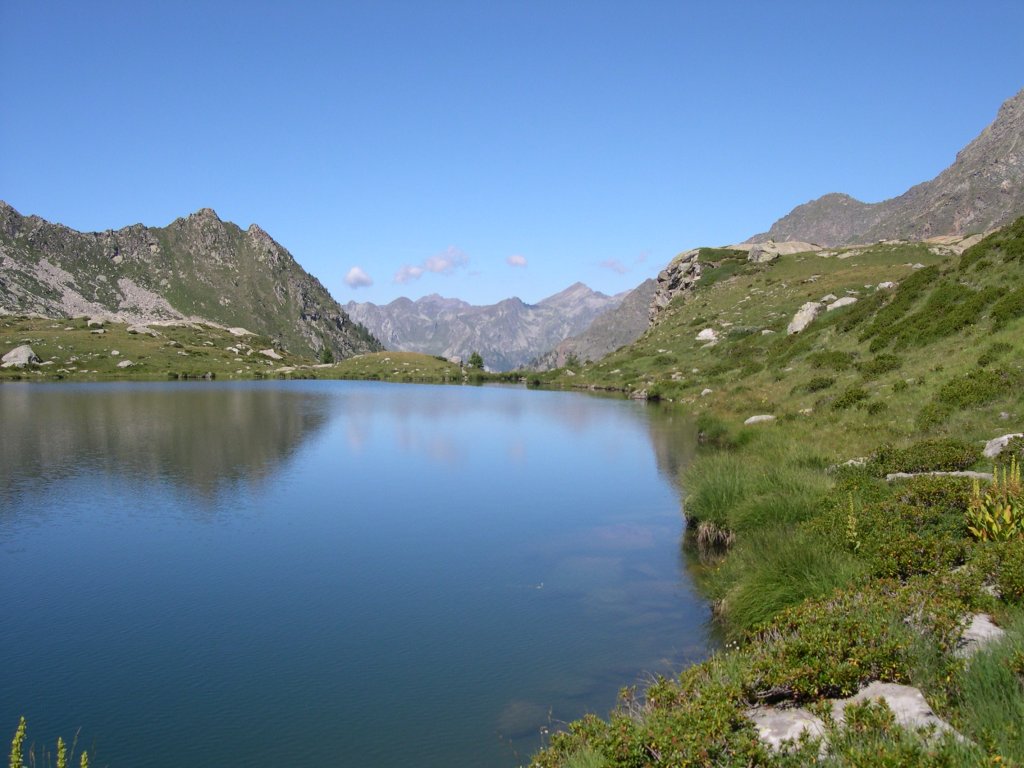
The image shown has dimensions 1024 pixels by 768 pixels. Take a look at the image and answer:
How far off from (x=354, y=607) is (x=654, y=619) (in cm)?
847

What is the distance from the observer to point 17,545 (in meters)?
24.0

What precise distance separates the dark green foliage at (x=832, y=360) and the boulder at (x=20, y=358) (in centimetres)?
13871

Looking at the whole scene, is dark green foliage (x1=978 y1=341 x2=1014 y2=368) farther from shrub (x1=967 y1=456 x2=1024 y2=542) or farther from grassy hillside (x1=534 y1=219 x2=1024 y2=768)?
shrub (x1=967 y1=456 x2=1024 y2=542)

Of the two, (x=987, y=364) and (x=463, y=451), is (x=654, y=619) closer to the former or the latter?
(x=987, y=364)

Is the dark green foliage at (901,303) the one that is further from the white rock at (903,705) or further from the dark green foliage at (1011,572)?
the white rock at (903,705)

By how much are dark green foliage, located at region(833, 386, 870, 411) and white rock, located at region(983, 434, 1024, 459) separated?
13833mm

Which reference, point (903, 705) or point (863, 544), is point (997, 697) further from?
point (863, 544)

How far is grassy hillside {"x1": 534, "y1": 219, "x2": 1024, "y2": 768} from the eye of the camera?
8.60 metres

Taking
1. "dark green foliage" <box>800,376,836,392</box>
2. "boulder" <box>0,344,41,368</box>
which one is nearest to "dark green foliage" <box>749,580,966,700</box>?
"dark green foliage" <box>800,376,836,392</box>

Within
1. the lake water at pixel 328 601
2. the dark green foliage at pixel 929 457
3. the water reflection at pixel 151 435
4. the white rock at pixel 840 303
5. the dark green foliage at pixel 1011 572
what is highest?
the white rock at pixel 840 303

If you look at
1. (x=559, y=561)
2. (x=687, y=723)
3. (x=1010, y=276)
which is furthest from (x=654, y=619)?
(x=1010, y=276)

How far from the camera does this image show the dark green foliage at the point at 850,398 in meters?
36.2

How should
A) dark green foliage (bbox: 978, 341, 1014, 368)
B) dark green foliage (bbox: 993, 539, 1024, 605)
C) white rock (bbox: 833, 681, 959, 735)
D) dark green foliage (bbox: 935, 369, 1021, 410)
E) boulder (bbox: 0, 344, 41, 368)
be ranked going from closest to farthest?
white rock (bbox: 833, 681, 959, 735) < dark green foliage (bbox: 993, 539, 1024, 605) < dark green foliage (bbox: 935, 369, 1021, 410) < dark green foliage (bbox: 978, 341, 1014, 368) < boulder (bbox: 0, 344, 41, 368)

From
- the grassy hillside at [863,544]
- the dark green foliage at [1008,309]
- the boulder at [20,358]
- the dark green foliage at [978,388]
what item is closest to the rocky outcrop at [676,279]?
the grassy hillside at [863,544]
